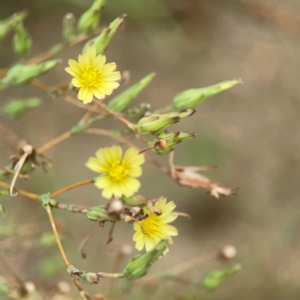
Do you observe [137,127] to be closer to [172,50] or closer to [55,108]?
[55,108]

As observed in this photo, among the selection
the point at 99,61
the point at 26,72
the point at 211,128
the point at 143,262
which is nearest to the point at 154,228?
the point at 143,262

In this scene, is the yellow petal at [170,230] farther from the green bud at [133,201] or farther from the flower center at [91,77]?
the flower center at [91,77]

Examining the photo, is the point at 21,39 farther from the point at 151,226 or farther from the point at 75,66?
the point at 151,226

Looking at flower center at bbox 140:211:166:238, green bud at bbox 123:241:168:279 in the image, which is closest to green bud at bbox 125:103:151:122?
flower center at bbox 140:211:166:238

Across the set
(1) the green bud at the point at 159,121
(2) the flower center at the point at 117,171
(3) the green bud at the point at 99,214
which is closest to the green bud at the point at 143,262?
(3) the green bud at the point at 99,214

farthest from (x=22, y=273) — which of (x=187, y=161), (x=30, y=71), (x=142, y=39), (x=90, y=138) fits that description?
(x=142, y=39)

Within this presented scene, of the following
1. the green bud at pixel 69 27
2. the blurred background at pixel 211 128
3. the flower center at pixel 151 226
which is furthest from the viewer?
the blurred background at pixel 211 128
